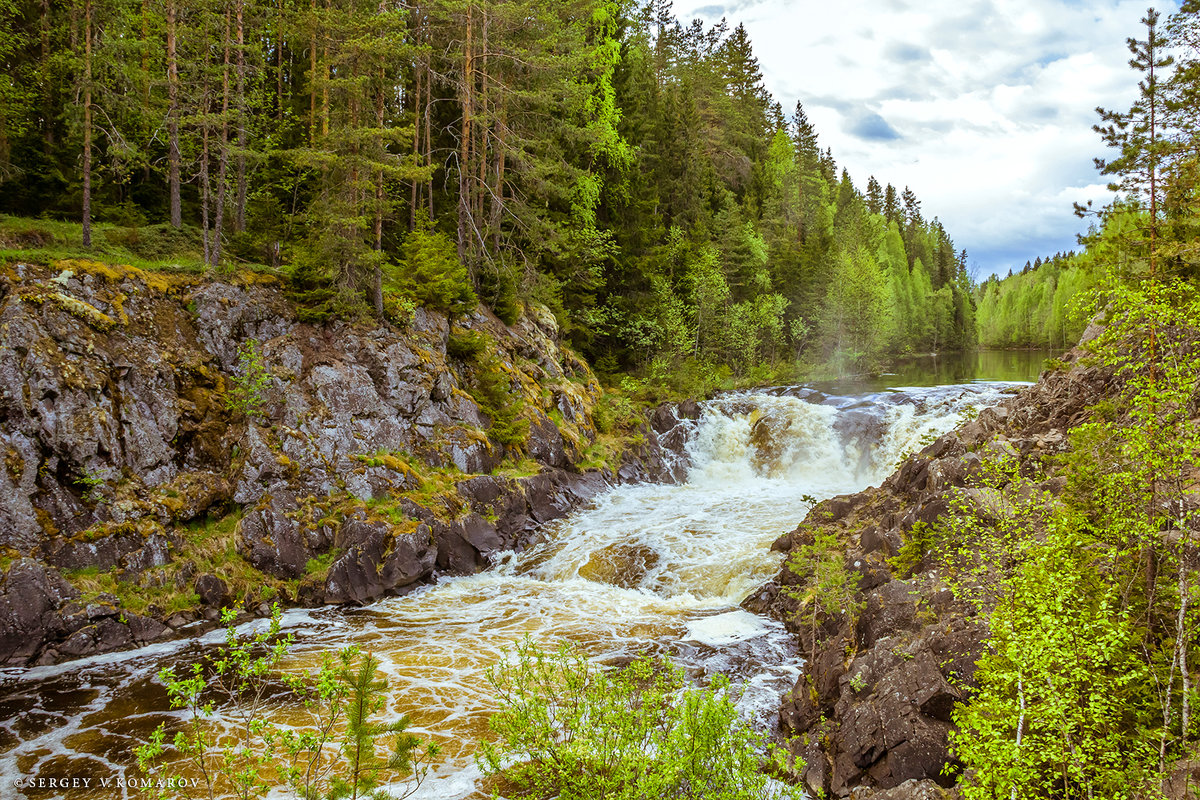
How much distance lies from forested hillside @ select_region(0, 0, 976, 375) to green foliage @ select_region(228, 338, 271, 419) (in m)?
2.42

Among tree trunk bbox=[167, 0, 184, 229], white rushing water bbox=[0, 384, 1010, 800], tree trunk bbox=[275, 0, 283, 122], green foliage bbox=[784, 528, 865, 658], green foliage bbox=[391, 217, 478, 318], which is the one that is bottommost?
white rushing water bbox=[0, 384, 1010, 800]

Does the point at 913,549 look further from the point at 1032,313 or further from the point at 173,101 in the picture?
the point at 1032,313

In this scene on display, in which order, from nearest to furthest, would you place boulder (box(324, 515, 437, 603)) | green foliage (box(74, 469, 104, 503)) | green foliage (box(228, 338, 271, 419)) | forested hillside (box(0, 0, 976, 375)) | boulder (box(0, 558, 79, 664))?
1. boulder (box(0, 558, 79, 664))
2. green foliage (box(74, 469, 104, 503))
3. boulder (box(324, 515, 437, 603))
4. green foliage (box(228, 338, 271, 419))
5. forested hillside (box(0, 0, 976, 375))

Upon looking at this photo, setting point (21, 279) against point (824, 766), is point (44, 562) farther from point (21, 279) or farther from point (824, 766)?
point (824, 766)

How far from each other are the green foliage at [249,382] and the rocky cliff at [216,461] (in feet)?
0.14

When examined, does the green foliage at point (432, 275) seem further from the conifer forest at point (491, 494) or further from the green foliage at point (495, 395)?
the green foliage at point (495, 395)

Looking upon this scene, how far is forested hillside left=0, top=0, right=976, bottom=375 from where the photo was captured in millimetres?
16984

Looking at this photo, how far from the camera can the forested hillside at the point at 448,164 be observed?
16984 millimetres

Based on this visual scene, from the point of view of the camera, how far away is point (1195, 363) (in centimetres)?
560

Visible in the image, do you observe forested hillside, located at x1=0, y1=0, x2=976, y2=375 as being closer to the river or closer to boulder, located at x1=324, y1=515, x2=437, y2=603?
boulder, located at x1=324, y1=515, x2=437, y2=603

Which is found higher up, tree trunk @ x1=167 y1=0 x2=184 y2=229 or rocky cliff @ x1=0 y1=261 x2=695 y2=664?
tree trunk @ x1=167 y1=0 x2=184 y2=229

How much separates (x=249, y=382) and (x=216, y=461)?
2124 millimetres

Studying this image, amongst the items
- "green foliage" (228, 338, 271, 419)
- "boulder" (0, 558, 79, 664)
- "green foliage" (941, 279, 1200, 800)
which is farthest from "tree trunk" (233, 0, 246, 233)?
"green foliage" (941, 279, 1200, 800)

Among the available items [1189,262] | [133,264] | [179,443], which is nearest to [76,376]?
[179,443]
